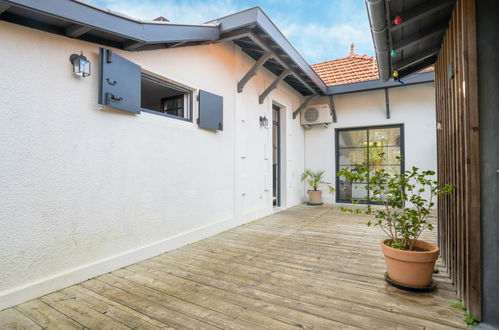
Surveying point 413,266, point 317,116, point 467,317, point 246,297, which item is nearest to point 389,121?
point 317,116

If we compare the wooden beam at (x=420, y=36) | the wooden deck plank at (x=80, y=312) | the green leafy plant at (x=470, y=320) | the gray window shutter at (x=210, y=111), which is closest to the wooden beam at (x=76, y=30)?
the gray window shutter at (x=210, y=111)

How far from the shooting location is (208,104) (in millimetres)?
3791

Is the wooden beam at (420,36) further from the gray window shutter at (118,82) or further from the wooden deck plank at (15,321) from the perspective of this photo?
the wooden deck plank at (15,321)

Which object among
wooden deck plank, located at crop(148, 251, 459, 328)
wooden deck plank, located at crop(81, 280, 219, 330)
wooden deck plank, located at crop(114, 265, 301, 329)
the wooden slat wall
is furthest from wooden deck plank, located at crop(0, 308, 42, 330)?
the wooden slat wall

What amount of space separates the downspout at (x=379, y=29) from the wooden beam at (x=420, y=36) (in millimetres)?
135

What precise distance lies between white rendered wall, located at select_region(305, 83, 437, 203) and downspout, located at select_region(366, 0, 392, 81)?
369 cm

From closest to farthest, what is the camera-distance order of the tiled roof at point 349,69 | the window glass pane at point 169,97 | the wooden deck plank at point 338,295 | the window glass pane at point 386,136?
the wooden deck plank at point 338,295, the window glass pane at point 169,97, the window glass pane at point 386,136, the tiled roof at point 349,69

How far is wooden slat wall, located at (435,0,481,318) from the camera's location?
1.63m

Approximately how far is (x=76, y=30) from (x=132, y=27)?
19.5 inches

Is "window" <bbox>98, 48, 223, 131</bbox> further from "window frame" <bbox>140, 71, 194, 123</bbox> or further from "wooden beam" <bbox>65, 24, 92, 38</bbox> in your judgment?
"wooden beam" <bbox>65, 24, 92, 38</bbox>

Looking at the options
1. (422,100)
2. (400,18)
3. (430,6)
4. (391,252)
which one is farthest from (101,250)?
(422,100)

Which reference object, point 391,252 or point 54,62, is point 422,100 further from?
point 54,62

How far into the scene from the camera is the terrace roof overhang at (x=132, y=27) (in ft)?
6.18

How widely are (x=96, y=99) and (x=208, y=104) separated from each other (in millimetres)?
1624
